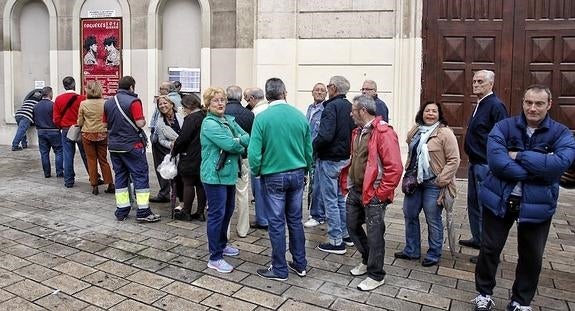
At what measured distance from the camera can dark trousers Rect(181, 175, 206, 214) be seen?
6391 mm

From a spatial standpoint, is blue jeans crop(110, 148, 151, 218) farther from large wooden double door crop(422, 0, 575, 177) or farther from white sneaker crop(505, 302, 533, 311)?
large wooden double door crop(422, 0, 575, 177)

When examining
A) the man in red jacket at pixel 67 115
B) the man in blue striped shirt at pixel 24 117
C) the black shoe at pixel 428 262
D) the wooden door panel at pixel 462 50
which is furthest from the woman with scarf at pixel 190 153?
the man in blue striped shirt at pixel 24 117

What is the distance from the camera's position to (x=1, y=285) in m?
4.42

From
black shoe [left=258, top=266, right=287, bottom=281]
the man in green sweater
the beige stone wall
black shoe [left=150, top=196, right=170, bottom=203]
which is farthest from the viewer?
the beige stone wall

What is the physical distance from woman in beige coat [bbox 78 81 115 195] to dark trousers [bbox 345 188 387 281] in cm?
458

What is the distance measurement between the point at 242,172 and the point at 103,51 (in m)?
7.62

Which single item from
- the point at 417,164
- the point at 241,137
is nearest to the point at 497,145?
the point at 417,164

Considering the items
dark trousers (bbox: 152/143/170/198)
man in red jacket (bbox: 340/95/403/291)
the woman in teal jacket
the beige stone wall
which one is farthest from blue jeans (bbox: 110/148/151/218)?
the beige stone wall

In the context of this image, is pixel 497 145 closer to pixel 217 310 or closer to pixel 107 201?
pixel 217 310

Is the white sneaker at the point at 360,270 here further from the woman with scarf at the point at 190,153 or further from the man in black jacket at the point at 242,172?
the woman with scarf at the point at 190,153

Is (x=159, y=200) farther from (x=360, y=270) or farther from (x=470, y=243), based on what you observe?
(x=470, y=243)

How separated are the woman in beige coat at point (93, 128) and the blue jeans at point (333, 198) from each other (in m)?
3.70

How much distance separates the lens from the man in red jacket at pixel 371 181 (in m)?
4.25

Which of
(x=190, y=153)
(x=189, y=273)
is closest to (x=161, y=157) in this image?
(x=190, y=153)
